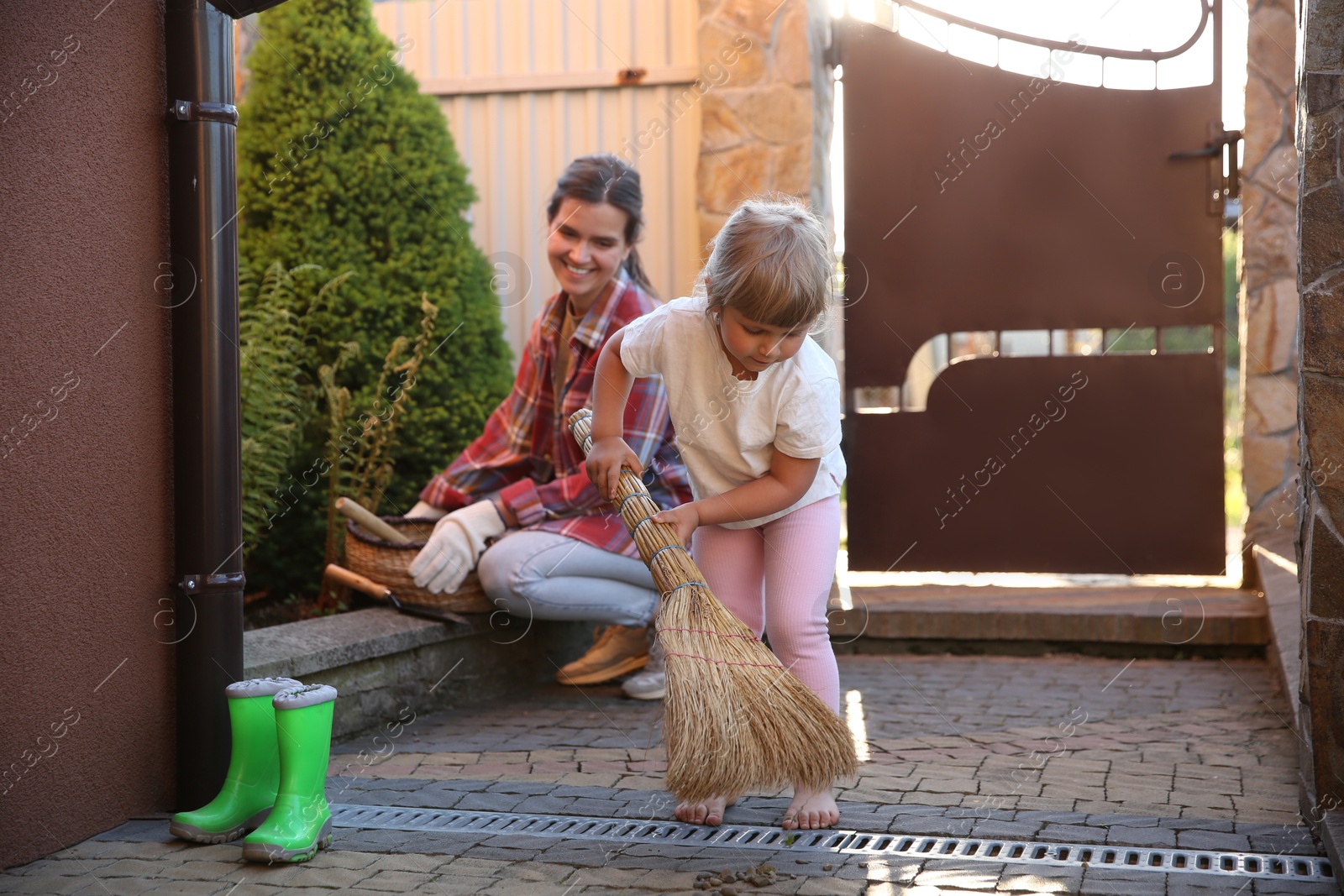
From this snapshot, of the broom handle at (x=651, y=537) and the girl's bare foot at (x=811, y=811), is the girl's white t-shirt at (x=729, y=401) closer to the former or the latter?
the broom handle at (x=651, y=537)

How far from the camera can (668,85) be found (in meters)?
5.15

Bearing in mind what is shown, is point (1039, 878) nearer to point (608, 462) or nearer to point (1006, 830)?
point (1006, 830)

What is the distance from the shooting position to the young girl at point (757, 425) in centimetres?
254

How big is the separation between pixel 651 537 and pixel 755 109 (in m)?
2.57

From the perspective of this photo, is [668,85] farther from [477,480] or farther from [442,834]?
[442,834]

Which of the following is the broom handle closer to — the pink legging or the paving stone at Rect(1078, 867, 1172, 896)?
the pink legging

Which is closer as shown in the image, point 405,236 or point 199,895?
point 199,895

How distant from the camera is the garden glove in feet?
12.4

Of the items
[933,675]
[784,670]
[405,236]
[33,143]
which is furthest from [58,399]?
[933,675]

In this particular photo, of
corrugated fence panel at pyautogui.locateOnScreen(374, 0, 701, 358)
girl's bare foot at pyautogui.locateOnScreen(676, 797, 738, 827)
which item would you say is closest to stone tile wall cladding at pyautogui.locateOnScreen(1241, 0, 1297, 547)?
corrugated fence panel at pyautogui.locateOnScreen(374, 0, 701, 358)

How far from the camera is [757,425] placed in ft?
8.93

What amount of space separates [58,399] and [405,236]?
2.46 meters

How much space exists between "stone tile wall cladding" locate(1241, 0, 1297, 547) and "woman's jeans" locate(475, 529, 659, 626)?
2586 millimetres

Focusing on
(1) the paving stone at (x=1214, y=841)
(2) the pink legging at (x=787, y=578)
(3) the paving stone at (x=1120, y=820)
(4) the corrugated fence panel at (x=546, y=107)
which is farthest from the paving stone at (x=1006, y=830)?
(4) the corrugated fence panel at (x=546, y=107)
